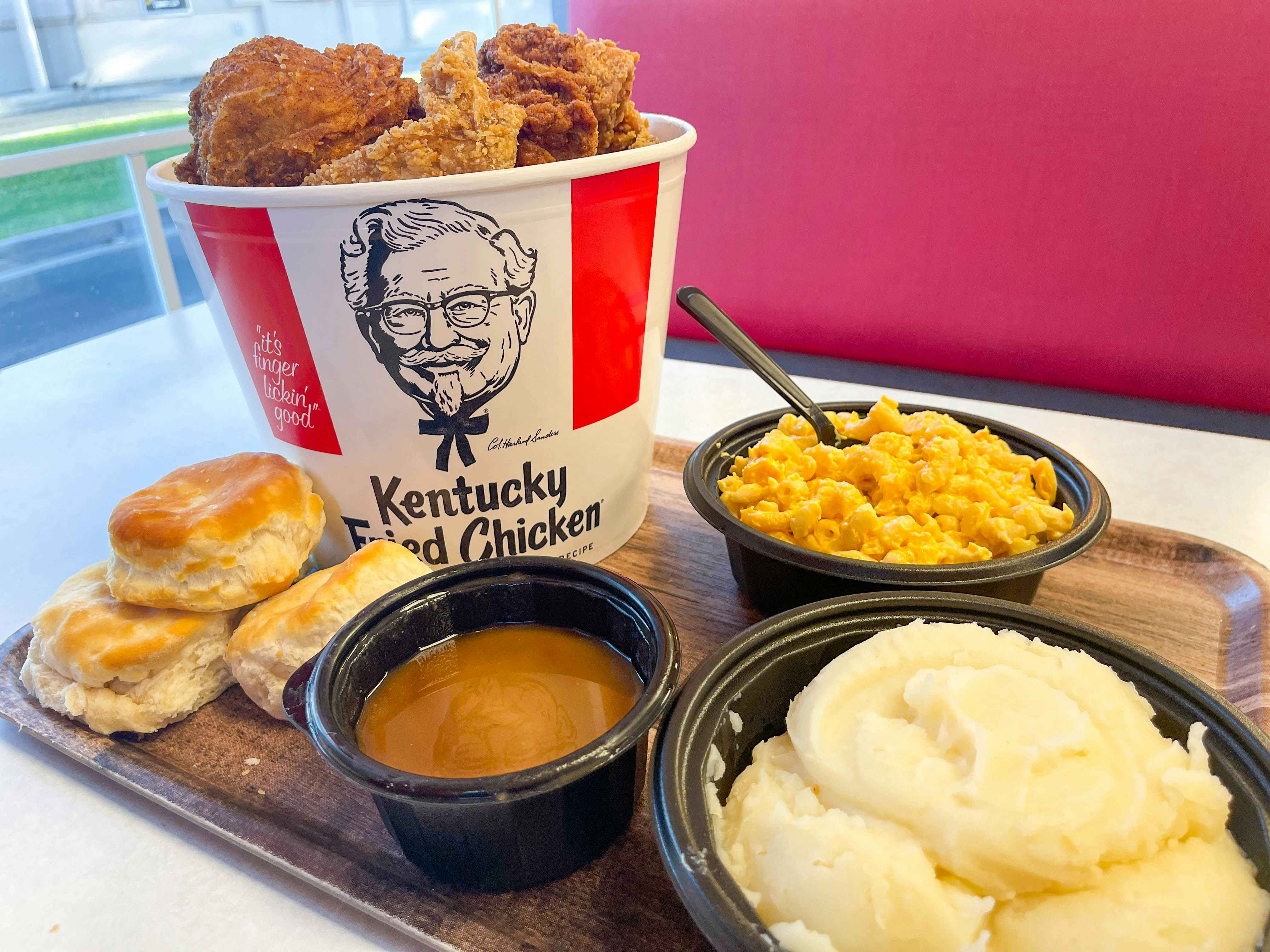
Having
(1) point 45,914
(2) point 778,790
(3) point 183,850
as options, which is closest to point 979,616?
(2) point 778,790

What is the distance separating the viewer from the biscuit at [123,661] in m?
0.99

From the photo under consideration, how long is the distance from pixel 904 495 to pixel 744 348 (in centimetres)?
38

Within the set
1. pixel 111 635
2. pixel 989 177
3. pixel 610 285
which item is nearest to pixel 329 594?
pixel 111 635

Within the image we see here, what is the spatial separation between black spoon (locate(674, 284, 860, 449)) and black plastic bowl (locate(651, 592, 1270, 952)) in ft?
1.64

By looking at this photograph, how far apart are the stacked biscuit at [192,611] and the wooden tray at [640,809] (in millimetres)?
50

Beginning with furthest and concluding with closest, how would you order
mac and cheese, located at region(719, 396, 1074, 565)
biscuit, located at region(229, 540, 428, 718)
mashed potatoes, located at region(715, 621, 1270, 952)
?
mac and cheese, located at region(719, 396, 1074, 565) → biscuit, located at region(229, 540, 428, 718) → mashed potatoes, located at region(715, 621, 1270, 952)

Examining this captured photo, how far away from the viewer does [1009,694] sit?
770 mm

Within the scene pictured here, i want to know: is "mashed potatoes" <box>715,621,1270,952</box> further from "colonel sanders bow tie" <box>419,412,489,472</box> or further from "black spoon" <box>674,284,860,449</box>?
"black spoon" <box>674,284,860,449</box>

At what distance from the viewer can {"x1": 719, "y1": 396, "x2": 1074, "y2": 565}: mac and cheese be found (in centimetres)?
110

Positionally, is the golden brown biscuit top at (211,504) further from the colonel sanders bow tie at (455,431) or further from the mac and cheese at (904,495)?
the mac and cheese at (904,495)

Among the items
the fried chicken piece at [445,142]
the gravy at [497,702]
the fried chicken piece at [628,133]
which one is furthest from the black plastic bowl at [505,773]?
the fried chicken piece at [628,133]

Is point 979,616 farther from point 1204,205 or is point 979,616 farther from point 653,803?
point 1204,205

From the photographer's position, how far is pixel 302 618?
0.98 metres
